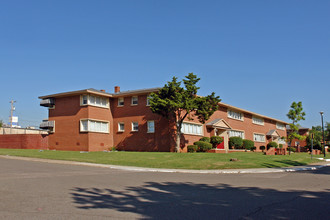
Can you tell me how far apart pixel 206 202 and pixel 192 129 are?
25.8 m

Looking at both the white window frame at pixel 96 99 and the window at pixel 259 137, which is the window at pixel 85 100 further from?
the window at pixel 259 137

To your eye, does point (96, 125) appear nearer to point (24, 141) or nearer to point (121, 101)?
point (121, 101)

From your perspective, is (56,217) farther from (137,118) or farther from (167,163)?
(137,118)

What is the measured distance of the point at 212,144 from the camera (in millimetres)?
35625

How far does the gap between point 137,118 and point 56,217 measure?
26614 millimetres

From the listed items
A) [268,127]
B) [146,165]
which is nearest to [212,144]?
[146,165]

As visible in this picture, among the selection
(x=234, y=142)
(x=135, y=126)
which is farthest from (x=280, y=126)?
(x=135, y=126)

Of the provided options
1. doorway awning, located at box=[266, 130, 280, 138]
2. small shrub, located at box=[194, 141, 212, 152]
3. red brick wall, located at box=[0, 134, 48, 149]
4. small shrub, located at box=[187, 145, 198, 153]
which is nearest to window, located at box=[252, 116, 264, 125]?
doorway awning, located at box=[266, 130, 280, 138]

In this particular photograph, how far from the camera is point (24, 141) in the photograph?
117 feet

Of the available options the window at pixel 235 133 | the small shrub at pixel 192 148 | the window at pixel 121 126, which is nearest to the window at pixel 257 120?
the window at pixel 235 133

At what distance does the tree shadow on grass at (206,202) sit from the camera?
7098mm

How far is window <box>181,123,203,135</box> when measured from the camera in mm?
32772

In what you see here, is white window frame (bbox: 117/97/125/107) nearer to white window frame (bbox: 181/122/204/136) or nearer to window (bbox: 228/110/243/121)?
white window frame (bbox: 181/122/204/136)

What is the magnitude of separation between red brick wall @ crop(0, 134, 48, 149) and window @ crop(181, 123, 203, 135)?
14779mm
